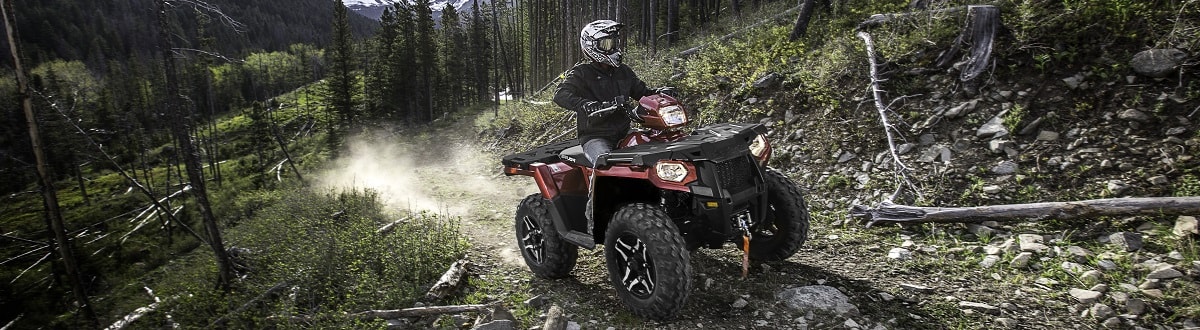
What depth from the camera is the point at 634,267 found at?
13.8 ft

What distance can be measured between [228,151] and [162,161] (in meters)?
7.40

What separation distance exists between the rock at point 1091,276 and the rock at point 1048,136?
204 centimetres

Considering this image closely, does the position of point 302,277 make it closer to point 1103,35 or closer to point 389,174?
point 1103,35

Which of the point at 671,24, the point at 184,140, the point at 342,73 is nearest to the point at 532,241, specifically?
the point at 184,140

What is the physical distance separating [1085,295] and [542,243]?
4518 mm

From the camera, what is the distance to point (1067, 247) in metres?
4.52

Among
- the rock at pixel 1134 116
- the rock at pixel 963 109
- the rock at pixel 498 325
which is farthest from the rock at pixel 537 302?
the rock at pixel 1134 116

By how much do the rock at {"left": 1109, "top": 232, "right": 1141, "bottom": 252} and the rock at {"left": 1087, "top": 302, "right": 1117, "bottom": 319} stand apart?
99cm

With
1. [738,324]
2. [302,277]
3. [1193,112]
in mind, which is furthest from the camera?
[302,277]

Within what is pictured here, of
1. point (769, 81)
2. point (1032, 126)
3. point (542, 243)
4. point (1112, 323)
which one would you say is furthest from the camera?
point (769, 81)

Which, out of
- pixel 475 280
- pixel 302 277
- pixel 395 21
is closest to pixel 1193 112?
pixel 475 280

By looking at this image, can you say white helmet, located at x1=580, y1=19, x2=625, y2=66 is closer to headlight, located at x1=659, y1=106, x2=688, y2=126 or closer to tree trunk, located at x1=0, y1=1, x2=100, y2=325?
headlight, located at x1=659, y1=106, x2=688, y2=126

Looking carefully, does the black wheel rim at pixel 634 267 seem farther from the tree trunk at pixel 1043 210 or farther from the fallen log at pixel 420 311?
the tree trunk at pixel 1043 210

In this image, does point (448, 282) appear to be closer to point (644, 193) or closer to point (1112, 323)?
point (644, 193)
